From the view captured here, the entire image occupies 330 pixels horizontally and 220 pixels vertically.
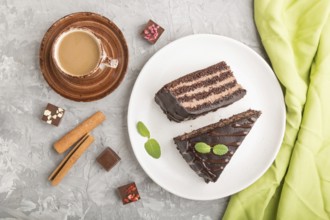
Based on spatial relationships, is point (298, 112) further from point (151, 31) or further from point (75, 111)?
point (75, 111)

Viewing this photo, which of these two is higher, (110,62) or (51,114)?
(110,62)

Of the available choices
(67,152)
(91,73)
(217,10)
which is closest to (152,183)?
(67,152)

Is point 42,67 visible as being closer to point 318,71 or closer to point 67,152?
point 67,152

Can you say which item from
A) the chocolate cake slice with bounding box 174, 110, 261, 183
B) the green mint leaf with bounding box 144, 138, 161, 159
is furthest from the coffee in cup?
the chocolate cake slice with bounding box 174, 110, 261, 183

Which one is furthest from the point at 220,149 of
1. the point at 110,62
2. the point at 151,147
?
the point at 110,62

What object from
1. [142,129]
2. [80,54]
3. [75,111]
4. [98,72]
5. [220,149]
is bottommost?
[220,149]

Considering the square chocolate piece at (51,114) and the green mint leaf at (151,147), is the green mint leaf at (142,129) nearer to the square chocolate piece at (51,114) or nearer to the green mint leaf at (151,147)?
the green mint leaf at (151,147)
